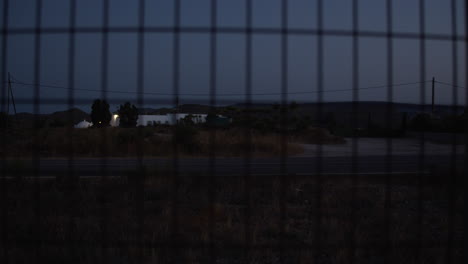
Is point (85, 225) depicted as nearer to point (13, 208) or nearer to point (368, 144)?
point (13, 208)

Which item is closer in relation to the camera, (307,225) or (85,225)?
(85,225)

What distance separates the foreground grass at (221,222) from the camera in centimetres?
301

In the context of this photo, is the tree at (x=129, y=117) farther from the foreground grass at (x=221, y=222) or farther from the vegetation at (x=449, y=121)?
the vegetation at (x=449, y=121)

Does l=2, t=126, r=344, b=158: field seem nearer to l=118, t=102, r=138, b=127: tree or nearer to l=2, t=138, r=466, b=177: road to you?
l=2, t=138, r=466, b=177: road

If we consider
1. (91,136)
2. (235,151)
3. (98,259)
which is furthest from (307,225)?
(91,136)

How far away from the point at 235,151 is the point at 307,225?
48.3 ft

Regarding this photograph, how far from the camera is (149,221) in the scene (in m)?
5.40

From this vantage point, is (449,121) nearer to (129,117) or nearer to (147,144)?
(129,117)

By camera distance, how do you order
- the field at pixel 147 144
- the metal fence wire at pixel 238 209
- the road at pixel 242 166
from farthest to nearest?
the field at pixel 147 144, the road at pixel 242 166, the metal fence wire at pixel 238 209

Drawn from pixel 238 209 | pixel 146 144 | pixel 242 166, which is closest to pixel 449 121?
pixel 238 209

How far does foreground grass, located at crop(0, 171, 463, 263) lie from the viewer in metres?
3.01

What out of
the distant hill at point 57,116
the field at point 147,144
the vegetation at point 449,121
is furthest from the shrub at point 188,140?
the vegetation at point 449,121

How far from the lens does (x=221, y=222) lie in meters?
5.55

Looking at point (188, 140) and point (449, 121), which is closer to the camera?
point (449, 121)
